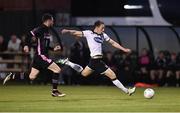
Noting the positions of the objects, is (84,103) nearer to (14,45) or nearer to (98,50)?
(98,50)

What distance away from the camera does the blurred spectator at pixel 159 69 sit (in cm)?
2852

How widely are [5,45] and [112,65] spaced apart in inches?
217

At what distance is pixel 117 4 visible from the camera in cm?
3038

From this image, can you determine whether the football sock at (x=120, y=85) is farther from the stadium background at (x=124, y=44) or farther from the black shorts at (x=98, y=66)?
the stadium background at (x=124, y=44)

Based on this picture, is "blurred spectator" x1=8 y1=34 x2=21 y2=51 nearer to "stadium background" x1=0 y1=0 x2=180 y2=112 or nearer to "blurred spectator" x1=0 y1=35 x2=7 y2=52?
"stadium background" x1=0 y1=0 x2=180 y2=112

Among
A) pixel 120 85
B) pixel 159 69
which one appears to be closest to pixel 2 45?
pixel 159 69

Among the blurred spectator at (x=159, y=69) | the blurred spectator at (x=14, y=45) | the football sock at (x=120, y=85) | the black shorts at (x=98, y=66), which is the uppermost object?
the black shorts at (x=98, y=66)

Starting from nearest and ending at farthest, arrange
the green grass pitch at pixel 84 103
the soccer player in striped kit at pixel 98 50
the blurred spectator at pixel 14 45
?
the green grass pitch at pixel 84 103
the soccer player in striped kit at pixel 98 50
the blurred spectator at pixel 14 45

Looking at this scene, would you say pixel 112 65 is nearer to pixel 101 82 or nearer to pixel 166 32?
pixel 101 82

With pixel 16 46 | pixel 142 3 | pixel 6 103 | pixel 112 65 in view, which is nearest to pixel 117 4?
pixel 142 3

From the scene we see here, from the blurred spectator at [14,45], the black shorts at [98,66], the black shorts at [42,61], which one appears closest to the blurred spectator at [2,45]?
the blurred spectator at [14,45]

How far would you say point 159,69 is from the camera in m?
28.6

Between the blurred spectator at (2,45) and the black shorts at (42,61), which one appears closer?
the black shorts at (42,61)

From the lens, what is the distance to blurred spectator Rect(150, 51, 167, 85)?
28.5 metres
